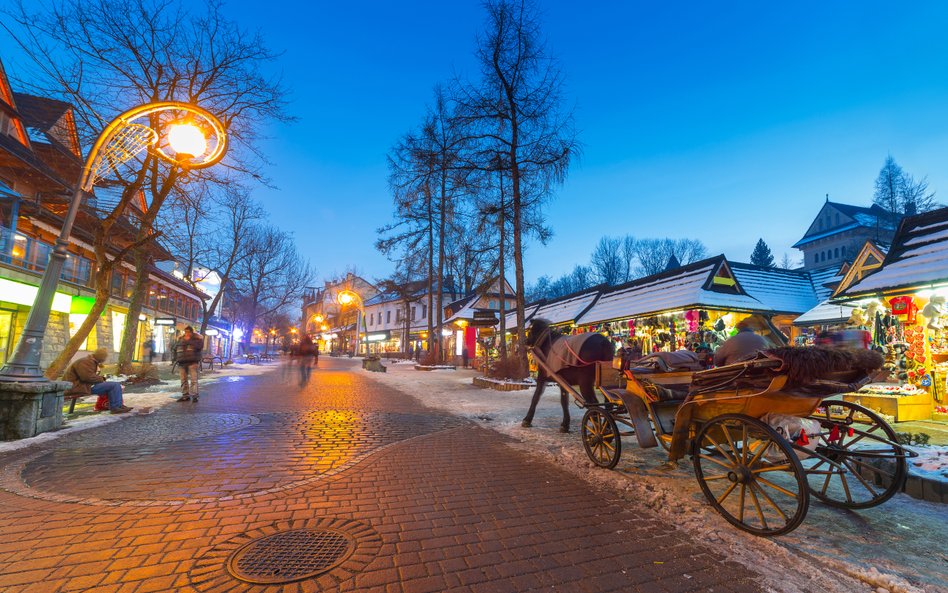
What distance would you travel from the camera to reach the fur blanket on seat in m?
3.08

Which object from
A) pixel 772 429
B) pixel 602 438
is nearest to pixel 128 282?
pixel 602 438

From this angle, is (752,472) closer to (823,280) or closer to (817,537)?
(817,537)

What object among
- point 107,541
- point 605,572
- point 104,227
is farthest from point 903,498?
point 104,227

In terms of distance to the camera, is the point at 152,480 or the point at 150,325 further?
the point at 150,325

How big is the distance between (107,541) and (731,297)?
17.5 metres

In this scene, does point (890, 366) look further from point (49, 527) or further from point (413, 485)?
point (49, 527)

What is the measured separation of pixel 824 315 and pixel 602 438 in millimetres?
15763

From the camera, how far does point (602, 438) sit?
5160 millimetres

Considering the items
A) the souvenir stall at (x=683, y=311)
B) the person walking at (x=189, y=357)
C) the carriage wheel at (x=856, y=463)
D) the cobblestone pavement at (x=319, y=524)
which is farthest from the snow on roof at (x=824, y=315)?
the person walking at (x=189, y=357)

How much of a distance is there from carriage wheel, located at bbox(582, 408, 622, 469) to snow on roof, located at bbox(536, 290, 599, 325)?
49.2 ft

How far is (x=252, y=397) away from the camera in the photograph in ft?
38.8

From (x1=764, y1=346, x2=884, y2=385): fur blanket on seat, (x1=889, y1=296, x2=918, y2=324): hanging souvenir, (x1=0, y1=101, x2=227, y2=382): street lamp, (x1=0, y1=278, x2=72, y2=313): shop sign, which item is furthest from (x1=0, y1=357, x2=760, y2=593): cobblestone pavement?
(x1=0, y1=278, x2=72, y2=313): shop sign

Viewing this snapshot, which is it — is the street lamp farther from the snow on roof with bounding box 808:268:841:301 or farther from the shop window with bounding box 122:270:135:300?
the shop window with bounding box 122:270:135:300

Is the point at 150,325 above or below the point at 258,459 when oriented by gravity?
above
